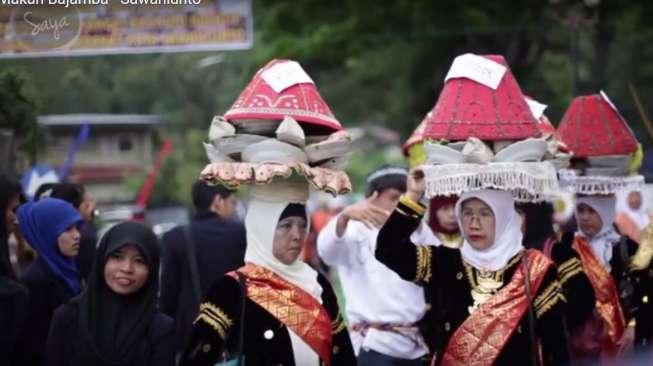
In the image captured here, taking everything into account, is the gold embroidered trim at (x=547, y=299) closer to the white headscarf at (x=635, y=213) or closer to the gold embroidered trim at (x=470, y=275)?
the gold embroidered trim at (x=470, y=275)

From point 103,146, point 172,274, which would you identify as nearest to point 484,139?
point 172,274

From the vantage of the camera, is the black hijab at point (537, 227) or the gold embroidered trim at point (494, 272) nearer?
the gold embroidered trim at point (494, 272)

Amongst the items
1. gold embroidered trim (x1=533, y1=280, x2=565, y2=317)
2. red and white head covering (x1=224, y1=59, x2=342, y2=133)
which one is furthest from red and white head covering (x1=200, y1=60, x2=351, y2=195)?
gold embroidered trim (x1=533, y1=280, x2=565, y2=317)

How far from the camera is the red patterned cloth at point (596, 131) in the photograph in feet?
24.2

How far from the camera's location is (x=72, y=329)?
5250 mm

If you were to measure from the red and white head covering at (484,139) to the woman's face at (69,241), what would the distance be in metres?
2.00

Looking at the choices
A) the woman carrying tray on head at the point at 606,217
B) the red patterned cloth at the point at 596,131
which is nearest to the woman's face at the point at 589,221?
the woman carrying tray on head at the point at 606,217

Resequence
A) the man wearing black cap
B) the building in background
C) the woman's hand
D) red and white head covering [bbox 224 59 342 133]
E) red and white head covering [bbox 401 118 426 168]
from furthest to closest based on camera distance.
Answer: the building in background → the man wearing black cap → red and white head covering [bbox 401 118 426 168] → the woman's hand → red and white head covering [bbox 224 59 342 133]

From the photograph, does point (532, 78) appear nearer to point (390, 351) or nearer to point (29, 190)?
point (29, 190)

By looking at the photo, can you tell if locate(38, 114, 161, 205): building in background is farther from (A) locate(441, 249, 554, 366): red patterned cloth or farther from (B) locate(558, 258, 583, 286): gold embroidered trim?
(A) locate(441, 249, 554, 366): red patterned cloth

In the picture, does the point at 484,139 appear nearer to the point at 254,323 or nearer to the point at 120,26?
the point at 254,323

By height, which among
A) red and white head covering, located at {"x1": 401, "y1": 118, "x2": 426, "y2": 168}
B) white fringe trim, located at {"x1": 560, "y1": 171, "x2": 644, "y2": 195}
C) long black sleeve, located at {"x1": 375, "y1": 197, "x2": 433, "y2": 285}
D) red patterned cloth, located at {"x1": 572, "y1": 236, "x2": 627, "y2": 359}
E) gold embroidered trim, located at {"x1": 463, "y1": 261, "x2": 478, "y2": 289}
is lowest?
red patterned cloth, located at {"x1": 572, "y1": 236, "x2": 627, "y2": 359}

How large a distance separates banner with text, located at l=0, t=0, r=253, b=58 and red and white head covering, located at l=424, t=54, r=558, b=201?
423 centimetres

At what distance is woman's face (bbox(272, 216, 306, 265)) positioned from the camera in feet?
17.5
